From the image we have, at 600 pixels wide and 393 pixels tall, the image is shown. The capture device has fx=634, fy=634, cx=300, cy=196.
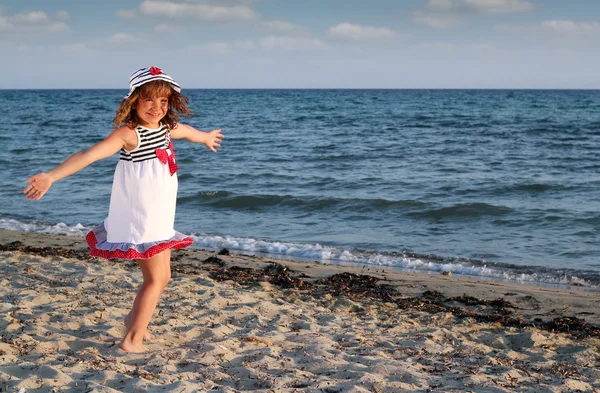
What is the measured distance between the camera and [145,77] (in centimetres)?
372

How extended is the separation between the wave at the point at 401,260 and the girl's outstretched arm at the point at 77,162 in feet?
14.8

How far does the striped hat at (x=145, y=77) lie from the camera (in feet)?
12.2

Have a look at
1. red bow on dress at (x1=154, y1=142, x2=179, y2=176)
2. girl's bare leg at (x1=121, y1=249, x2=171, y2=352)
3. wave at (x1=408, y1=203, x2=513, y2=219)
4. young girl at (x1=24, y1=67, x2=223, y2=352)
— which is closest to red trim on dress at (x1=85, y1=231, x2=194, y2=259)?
young girl at (x1=24, y1=67, x2=223, y2=352)

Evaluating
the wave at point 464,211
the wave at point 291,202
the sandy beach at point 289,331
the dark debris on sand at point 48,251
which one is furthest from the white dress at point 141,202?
the wave at point 291,202

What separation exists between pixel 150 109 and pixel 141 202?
1.82 feet

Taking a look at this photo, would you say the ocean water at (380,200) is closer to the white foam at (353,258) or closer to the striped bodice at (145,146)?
the white foam at (353,258)

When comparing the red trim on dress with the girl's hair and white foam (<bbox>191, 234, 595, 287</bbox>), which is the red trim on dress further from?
white foam (<bbox>191, 234, 595, 287</bbox>)

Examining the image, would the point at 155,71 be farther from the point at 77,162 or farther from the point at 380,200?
the point at 380,200

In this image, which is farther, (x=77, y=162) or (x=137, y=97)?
(x=137, y=97)

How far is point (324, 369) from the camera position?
389 cm

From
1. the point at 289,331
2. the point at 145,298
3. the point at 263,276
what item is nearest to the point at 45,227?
the point at 263,276

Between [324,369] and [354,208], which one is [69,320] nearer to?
[324,369]

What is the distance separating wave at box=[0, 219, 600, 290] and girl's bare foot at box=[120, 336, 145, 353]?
4054mm

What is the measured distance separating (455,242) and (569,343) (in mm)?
3995
